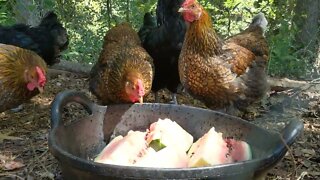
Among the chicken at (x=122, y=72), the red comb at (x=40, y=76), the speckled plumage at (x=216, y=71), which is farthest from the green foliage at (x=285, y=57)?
the red comb at (x=40, y=76)

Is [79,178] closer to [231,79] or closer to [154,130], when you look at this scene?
[154,130]

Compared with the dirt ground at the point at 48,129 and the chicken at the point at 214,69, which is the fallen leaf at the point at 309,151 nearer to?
the dirt ground at the point at 48,129

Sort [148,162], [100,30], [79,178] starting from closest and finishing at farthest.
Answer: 1. [79,178]
2. [148,162]
3. [100,30]

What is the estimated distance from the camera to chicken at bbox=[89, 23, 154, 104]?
3.14m

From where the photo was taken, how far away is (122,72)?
→ 10.7ft

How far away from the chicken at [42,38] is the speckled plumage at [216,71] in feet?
6.13

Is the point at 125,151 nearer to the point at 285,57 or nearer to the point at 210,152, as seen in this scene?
the point at 210,152

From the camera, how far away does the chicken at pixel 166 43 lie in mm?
3771

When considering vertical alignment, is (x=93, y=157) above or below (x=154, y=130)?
below

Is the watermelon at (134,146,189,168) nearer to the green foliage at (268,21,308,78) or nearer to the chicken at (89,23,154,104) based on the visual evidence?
the chicken at (89,23,154,104)

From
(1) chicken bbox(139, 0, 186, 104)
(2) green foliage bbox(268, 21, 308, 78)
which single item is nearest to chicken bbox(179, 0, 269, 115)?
(1) chicken bbox(139, 0, 186, 104)

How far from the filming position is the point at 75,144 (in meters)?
1.90

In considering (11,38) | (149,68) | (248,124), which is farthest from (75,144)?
(11,38)

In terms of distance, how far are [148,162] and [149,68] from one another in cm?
186
